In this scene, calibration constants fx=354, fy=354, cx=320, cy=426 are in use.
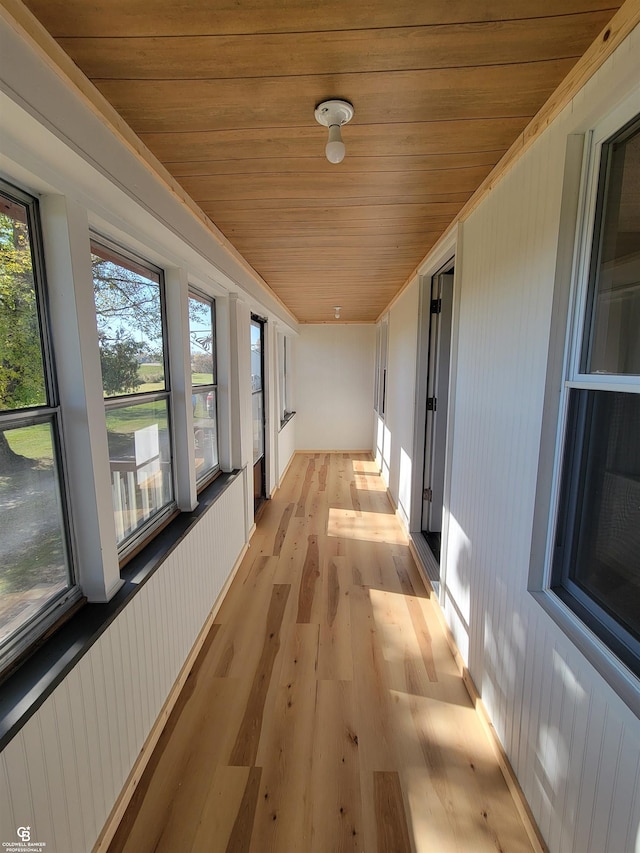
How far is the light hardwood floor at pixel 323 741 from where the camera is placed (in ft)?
4.04

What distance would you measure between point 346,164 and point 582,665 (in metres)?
1.87

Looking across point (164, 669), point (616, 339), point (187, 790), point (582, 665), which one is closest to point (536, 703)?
point (582, 665)

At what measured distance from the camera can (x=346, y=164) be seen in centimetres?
142

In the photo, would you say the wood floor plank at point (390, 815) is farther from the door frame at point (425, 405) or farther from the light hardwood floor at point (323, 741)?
the door frame at point (425, 405)

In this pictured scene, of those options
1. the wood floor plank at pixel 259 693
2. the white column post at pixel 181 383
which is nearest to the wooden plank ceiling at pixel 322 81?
the white column post at pixel 181 383

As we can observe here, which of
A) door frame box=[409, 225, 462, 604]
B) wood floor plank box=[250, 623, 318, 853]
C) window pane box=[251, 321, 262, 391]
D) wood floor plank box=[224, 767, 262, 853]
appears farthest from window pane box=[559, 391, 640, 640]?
window pane box=[251, 321, 262, 391]

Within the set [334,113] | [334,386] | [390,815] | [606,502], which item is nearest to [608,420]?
[606,502]

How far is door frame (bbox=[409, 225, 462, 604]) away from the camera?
2044mm

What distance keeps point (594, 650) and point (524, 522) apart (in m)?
0.41

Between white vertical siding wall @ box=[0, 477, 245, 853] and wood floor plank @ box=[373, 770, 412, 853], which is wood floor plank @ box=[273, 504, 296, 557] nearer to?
white vertical siding wall @ box=[0, 477, 245, 853]

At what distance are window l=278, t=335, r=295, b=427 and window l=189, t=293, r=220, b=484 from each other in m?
2.77

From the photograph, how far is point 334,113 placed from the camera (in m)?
1.11

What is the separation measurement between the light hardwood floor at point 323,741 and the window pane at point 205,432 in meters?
0.94

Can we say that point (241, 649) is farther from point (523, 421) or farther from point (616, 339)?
point (616, 339)
